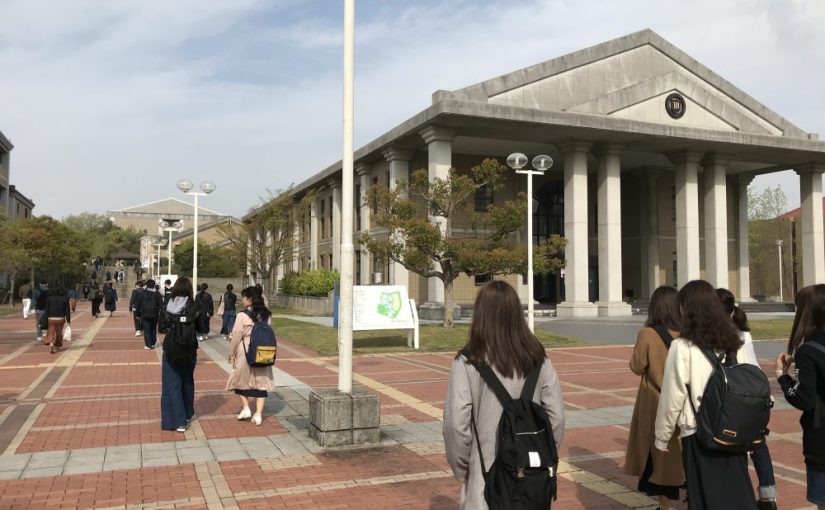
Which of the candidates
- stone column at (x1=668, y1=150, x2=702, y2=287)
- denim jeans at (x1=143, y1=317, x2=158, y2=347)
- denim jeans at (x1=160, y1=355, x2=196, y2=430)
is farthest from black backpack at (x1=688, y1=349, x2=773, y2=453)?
stone column at (x1=668, y1=150, x2=702, y2=287)

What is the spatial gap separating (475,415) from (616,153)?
32.6 m

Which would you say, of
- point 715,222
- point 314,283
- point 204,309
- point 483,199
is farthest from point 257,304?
point 715,222

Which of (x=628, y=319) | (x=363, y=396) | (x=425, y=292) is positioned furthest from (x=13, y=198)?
(x=363, y=396)

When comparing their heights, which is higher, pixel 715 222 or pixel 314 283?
pixel 715 222

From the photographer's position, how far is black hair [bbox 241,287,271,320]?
342 inches

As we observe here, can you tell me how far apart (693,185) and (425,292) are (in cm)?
1543

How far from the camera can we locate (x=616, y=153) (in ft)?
110

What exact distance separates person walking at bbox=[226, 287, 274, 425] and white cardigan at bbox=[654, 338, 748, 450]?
577cm

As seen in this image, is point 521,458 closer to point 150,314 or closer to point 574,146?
point 150,314

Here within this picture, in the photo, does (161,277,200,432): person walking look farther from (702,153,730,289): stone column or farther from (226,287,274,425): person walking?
(702,153,730,289): stone column

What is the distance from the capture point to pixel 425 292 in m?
35.3

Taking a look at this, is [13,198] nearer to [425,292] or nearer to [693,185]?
[425,292]

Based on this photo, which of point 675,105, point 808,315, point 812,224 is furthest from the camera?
point 812,224

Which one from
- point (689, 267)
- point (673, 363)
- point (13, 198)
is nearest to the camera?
point (673, 363)
